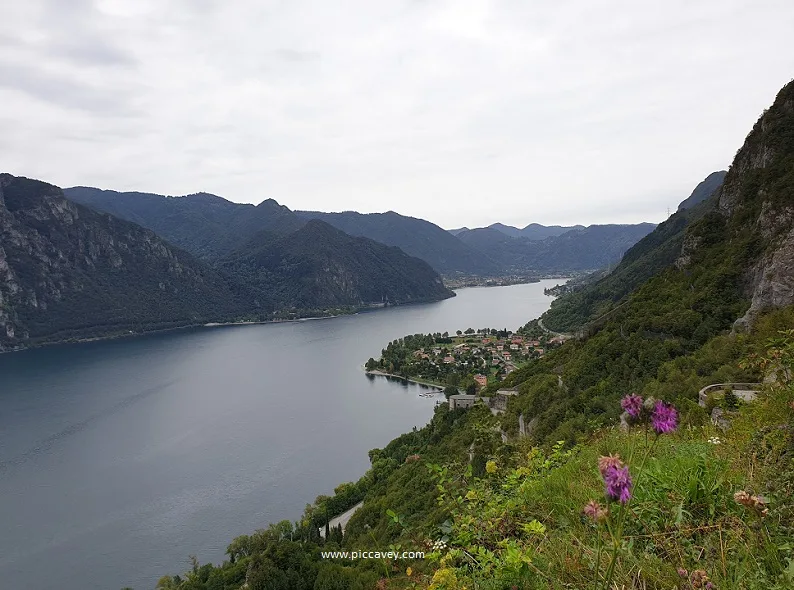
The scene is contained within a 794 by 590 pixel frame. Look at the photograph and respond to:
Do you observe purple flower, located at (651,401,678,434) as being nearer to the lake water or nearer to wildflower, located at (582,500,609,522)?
wildflower, located at (582,500,609,522)

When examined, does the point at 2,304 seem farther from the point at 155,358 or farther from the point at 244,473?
the point at 244,473

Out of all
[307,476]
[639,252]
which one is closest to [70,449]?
[307,476]

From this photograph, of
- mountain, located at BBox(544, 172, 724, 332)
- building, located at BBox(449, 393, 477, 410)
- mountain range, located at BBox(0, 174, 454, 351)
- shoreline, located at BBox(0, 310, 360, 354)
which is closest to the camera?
building, located at BBox(449, 393, 477, 410)

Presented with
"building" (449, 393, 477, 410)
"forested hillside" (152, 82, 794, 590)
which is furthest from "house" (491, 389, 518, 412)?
"building" (449, 393, 477, 410)

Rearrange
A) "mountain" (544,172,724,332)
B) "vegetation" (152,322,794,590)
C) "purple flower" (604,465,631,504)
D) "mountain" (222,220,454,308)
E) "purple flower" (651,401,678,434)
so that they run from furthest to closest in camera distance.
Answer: "mountain" (222,220,454,308) → "mountain" (544,172,724,332) → "vegetation" (152,322,794,590) → "purple flower" (651,401,678,434) → "purple flower" (604,465,631,504)

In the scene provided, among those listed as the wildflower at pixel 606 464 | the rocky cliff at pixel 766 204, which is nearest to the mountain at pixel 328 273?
the rocky cliff at pixel 766 204

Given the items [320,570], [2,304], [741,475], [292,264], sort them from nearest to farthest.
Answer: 1. [741,475]
2. [320,570]
3. [2,304]
4. [292,264]

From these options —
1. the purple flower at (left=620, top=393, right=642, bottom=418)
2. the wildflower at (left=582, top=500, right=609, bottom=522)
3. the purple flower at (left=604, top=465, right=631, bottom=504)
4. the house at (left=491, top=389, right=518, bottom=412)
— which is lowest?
the house at (left=491, top=389, right=518, bottom=412)
